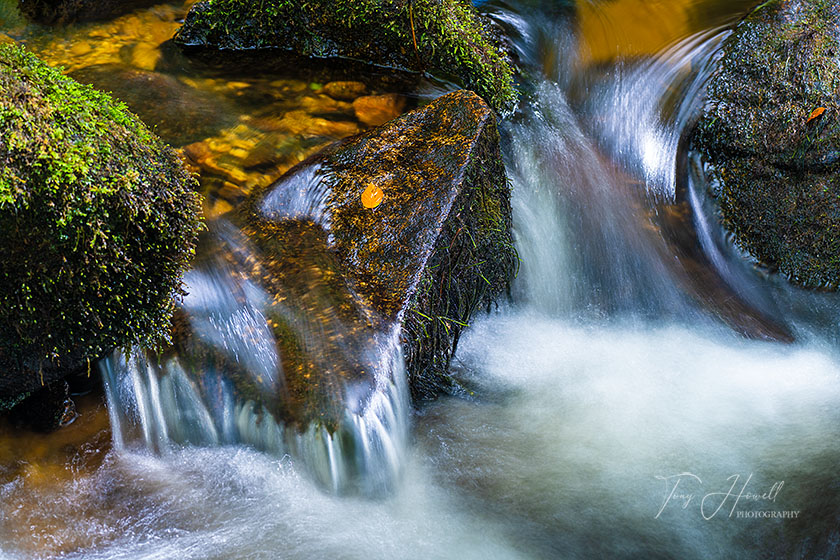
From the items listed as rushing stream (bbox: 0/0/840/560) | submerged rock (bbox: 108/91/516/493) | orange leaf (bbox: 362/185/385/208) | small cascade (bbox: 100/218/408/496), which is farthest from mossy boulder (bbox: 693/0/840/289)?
small cascade (bbox: 100/218/408/496)

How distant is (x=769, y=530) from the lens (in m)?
2.97

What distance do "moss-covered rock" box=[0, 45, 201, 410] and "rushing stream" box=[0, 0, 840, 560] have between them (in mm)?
333

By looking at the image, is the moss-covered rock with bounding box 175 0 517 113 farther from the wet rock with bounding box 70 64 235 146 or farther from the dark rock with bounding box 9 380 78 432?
the dark rock with bounding box 9 380 78 432

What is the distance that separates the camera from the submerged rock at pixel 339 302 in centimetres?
287

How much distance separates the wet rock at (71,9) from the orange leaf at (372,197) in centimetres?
297

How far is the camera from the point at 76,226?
2.42 meters

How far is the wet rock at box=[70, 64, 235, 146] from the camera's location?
3945mm

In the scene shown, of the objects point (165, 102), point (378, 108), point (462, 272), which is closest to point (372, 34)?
point (378, 108)

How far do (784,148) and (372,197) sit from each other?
298 cm

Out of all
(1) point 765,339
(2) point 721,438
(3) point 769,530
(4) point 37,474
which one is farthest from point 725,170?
(4) point 37,474

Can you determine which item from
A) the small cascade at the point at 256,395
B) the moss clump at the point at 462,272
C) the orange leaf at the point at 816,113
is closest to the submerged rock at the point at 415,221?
the moss clump at the point at 462,272

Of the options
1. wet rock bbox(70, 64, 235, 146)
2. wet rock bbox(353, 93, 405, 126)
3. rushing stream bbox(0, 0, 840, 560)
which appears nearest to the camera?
rushing stream bbox(0, 0, 840, 560)

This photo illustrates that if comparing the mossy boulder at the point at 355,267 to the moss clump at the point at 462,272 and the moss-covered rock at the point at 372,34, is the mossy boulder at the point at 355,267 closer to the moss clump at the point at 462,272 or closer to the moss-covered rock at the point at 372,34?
the moss clump at the point at 462,272

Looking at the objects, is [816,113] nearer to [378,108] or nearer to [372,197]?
[378,108]
